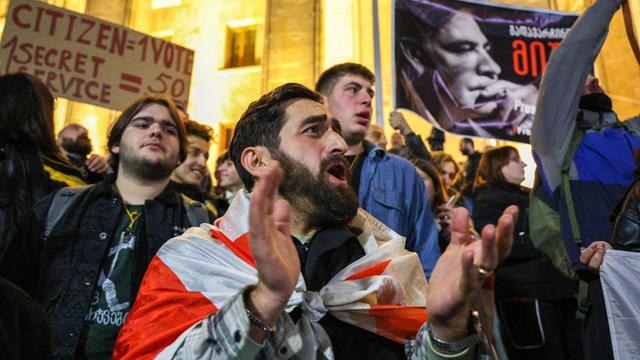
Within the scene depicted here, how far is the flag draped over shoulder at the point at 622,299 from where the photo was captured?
7.73ft

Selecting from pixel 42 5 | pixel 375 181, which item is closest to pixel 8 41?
pixel 42 5

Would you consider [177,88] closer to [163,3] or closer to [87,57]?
[87,57]

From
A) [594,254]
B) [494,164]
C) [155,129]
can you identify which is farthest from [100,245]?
[494,164]

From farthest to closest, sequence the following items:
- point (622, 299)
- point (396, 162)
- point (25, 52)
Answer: point (25, 52) → point (396, 162) → point (622, 299)

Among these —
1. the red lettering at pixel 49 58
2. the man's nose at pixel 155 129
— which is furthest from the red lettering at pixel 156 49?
the man's nose at pixel 155 129

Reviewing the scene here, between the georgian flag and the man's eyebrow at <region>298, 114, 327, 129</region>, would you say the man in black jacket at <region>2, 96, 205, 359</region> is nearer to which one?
the man's eyebrow at <region>298, 114, 327, 129</region>

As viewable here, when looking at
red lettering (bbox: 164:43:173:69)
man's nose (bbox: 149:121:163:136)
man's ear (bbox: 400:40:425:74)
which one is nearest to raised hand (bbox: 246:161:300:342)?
man's nose (bbox: 149:121:163:136)

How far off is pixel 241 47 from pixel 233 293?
43.3ft

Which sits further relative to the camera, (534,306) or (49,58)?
(49,58)

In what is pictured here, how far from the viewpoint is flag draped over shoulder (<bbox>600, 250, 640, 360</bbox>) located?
7.73 feet

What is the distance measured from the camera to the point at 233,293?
164 centimetres

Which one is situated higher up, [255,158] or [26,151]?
[26,151]

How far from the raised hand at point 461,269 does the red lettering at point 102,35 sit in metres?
5.51

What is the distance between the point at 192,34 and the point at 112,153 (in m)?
12.0
